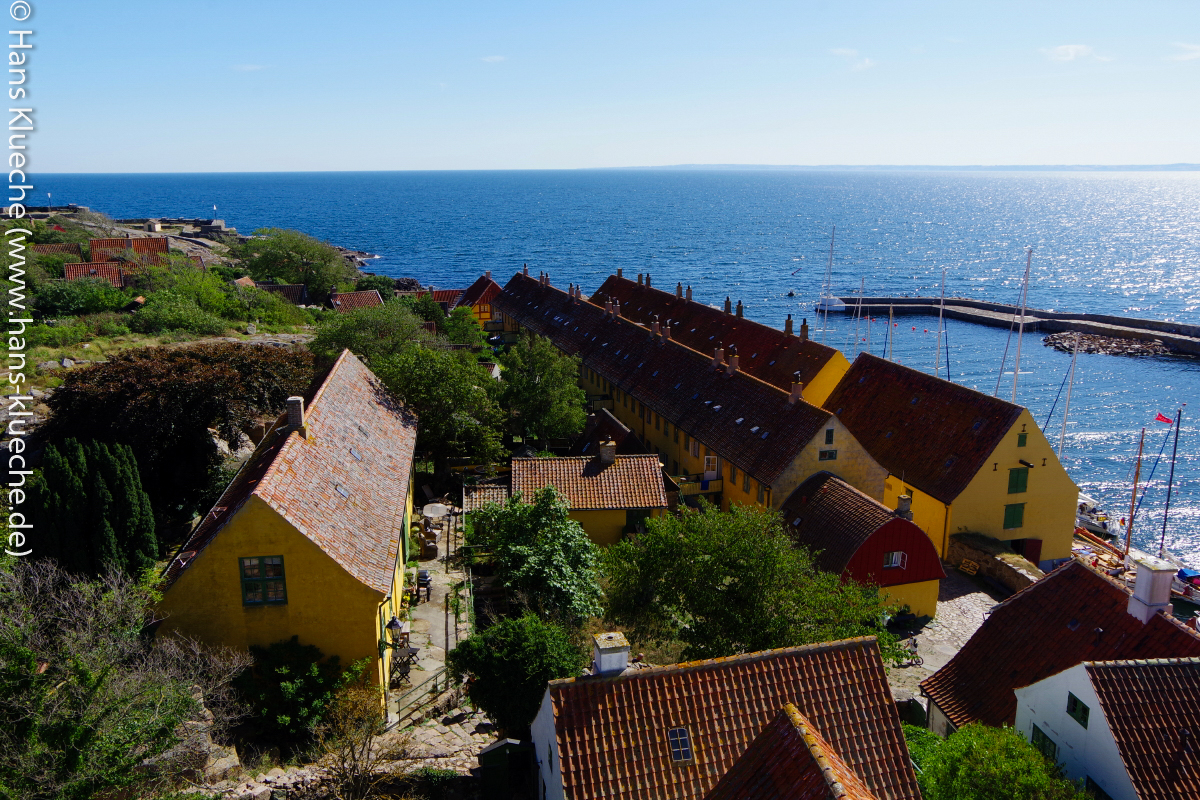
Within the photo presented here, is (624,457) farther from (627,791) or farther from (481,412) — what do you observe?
(627,791)

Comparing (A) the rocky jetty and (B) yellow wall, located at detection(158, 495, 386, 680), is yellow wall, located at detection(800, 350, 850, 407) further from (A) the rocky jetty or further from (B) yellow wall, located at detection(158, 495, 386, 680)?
(A) the rocky jetty

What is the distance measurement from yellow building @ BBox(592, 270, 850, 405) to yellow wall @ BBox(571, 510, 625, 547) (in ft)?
43.6

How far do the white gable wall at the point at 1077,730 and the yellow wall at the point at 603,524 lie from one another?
18024mm

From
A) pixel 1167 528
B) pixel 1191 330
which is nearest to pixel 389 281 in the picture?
pixel 1167 528

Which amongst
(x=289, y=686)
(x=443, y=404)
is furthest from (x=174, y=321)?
(x=289, y=686)

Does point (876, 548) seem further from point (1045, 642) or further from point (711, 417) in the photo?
point (711, 417)

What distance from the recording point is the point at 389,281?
104 meters

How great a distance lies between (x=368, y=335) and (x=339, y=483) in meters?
22.5

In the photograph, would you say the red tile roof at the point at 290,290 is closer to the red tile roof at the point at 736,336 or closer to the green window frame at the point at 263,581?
the red tile roof at the point at 736,336

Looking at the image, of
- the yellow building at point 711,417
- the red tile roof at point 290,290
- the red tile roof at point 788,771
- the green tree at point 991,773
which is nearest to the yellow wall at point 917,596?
the yellow building at point 711,417

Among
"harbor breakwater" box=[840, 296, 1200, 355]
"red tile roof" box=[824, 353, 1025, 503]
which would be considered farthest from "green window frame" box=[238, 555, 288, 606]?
"harbor breakwater" box=[840, 296, 1200, 355]

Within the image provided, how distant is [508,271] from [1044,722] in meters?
148

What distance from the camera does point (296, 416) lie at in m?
26.1

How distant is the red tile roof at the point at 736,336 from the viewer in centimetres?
5050
